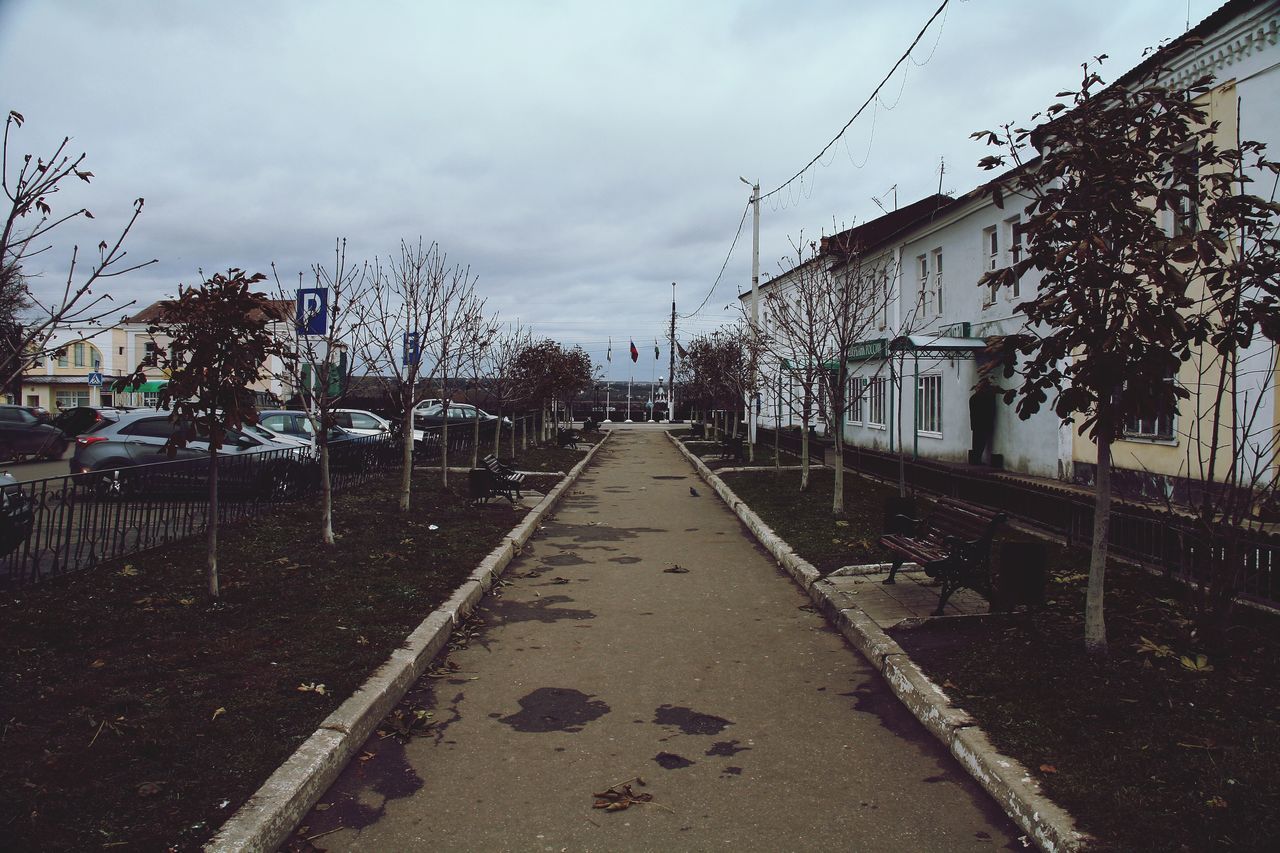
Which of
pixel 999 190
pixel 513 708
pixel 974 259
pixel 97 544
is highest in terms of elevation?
pixel 974 259

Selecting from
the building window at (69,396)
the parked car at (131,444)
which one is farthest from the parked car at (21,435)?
the building window at (69,396)

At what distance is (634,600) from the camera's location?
8.76 m

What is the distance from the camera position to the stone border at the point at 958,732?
3746mm

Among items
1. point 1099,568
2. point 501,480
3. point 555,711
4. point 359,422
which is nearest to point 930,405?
point 501,480

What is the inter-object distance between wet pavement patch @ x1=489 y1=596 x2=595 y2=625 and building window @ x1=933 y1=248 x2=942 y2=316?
17.4 metres

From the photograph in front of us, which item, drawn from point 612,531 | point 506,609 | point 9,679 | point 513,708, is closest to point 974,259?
point 612,531

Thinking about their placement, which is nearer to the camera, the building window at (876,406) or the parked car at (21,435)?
the parked car at (21,435)

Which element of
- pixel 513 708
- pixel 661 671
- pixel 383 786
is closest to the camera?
pixel 383 786

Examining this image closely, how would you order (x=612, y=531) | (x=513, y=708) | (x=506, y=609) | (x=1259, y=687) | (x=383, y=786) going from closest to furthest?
(x=383, y=786) < (x=1259, y=687) < (x=513, y=708) < (x=506, y=609) < (x=612, y=531)

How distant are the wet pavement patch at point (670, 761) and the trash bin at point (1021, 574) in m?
3.29

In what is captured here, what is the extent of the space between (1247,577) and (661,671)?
4.60m

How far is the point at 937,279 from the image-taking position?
23.4 metres

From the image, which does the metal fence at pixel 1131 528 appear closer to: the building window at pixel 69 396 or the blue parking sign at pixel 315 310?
the blue parking sign at pixel 315 310

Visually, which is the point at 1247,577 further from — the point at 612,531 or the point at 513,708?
the point at 612,531
